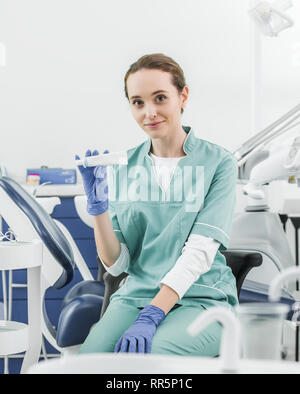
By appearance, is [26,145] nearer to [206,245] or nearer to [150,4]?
[150,4]

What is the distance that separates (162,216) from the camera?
124cm

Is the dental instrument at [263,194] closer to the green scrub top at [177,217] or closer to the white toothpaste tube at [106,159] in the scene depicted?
the green scrub top at [177,217]

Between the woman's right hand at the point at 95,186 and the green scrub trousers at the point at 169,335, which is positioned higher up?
the woman's right hand at the point at 95,186

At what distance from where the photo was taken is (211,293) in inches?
45.9

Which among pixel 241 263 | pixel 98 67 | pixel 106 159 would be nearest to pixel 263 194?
pixel 241 263

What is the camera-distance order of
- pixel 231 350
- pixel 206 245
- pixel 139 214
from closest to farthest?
pixel 231 350 < pixel 206 245 < pixel 139 214

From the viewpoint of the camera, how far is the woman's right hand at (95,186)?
108 centimetres

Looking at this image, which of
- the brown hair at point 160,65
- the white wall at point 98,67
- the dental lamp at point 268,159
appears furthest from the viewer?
the white wall at point 98,67

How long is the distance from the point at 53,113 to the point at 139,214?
6.93 feet

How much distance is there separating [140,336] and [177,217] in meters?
0.35

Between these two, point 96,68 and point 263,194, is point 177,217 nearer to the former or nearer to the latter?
point 263,194

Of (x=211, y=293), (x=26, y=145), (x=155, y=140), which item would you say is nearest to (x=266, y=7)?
(x=155, y=140)

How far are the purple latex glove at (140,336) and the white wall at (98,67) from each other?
2.25 metres

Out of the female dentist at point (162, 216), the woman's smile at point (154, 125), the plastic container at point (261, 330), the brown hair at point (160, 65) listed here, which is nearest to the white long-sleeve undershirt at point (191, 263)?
the female dentist at point (162, 216)
